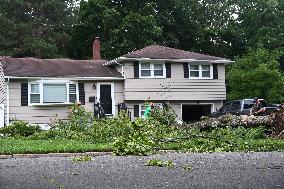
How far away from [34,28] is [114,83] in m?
22.6

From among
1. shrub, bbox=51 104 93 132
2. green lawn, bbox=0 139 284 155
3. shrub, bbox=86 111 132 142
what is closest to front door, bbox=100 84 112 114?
shrub, bbox=51 104 93 132

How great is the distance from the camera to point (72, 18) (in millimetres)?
53219

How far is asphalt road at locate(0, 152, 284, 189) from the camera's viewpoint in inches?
250

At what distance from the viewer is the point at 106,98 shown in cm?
2928

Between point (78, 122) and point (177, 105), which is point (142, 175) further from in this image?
point (177, 105)

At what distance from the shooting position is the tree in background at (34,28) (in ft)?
148

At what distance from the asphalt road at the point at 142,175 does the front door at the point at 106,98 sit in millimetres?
19857

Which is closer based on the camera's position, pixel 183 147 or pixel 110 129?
pixel 183 147

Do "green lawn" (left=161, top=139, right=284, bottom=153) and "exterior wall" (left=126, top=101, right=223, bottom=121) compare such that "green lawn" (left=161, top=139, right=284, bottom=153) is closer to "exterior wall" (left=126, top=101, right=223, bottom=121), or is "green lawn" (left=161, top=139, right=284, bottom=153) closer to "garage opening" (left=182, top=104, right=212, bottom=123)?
"exterior wall" (left=126, top=101, right=223, bottom=121)

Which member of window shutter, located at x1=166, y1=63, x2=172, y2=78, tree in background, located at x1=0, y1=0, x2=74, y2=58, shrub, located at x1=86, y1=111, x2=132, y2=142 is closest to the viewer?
shrub, located at x1=86, y1=111, x2=132, y2=142

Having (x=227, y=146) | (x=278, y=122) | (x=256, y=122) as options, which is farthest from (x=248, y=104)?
(x=227, y=146)

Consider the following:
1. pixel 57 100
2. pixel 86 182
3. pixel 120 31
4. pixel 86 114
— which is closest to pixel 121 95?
pixel 57 100

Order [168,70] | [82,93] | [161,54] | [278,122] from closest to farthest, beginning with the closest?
[278,122], [82,93], [168,70], [161,54]

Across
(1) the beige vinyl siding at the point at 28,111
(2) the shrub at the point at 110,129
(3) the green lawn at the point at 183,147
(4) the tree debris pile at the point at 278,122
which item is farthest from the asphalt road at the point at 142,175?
(1) the beige vinyl siding at the point at 28,111
